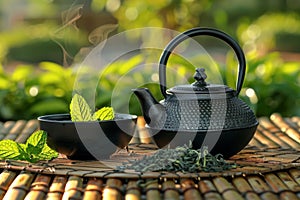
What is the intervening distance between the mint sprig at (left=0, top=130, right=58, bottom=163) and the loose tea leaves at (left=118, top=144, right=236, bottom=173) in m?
0.22

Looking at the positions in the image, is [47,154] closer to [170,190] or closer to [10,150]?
[10,150]

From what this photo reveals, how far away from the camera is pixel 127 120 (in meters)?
1.59

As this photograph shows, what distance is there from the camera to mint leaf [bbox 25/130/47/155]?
5.00 feet

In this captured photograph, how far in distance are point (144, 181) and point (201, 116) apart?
0.84ft

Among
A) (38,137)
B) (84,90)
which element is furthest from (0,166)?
(84,90)

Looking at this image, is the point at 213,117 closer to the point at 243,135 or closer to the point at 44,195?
the point at 243,135

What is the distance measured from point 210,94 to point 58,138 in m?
0.39

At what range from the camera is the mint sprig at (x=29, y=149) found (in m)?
1.52

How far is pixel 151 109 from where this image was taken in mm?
1603

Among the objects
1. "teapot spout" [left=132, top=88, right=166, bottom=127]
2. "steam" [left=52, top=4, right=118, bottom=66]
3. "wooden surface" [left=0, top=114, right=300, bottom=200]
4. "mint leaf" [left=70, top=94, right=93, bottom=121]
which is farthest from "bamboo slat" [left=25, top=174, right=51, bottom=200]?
"steam" [left=52, top=4, right=118, bottom=66]

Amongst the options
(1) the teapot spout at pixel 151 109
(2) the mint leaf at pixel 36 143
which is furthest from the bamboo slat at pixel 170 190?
(2) the mint leaf at pixel 36 143

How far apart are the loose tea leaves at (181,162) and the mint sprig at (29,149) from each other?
22cm

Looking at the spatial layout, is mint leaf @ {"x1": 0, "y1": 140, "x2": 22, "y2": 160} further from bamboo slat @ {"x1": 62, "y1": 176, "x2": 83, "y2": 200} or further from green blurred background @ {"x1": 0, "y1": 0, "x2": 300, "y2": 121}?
green blurred background @ {"x1": 0, "y1": 0, "x2": 300, "y2": 121}

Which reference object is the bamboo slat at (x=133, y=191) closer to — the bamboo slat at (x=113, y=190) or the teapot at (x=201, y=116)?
the bamboo slat at (x=113, y=190)
